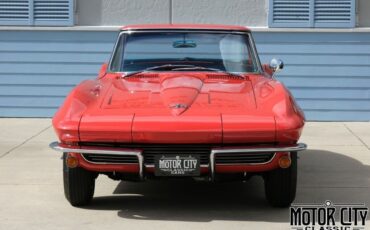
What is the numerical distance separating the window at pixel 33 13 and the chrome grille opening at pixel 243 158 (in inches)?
248

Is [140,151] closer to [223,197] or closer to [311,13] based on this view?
[223,197]

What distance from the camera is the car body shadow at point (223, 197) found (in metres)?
5.57

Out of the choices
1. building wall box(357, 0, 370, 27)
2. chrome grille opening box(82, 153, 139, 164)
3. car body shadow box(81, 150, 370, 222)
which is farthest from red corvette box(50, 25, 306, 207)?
building wall box(357, 0, 370, 27)

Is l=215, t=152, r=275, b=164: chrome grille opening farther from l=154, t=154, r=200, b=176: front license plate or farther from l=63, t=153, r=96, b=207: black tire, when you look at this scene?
l=63, t=153, r=96, b=207: black tire

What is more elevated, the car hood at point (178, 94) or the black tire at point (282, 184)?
the car hood at point (178, 94)

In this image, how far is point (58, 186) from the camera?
6590mm

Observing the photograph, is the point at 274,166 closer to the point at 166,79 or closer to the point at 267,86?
the point at 267,86

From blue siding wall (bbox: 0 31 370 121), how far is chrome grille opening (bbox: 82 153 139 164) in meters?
5.83

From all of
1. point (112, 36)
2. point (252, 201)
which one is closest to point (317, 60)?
point (112, 36)

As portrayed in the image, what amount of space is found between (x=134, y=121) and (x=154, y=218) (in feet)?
2.48

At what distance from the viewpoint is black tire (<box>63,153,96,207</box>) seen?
554 cm

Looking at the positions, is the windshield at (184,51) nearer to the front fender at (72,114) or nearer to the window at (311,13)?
the front fender at (72,114)

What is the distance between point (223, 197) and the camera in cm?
616

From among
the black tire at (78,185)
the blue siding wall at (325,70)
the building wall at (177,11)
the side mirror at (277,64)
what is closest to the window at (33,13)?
the building wall at (177,11)
